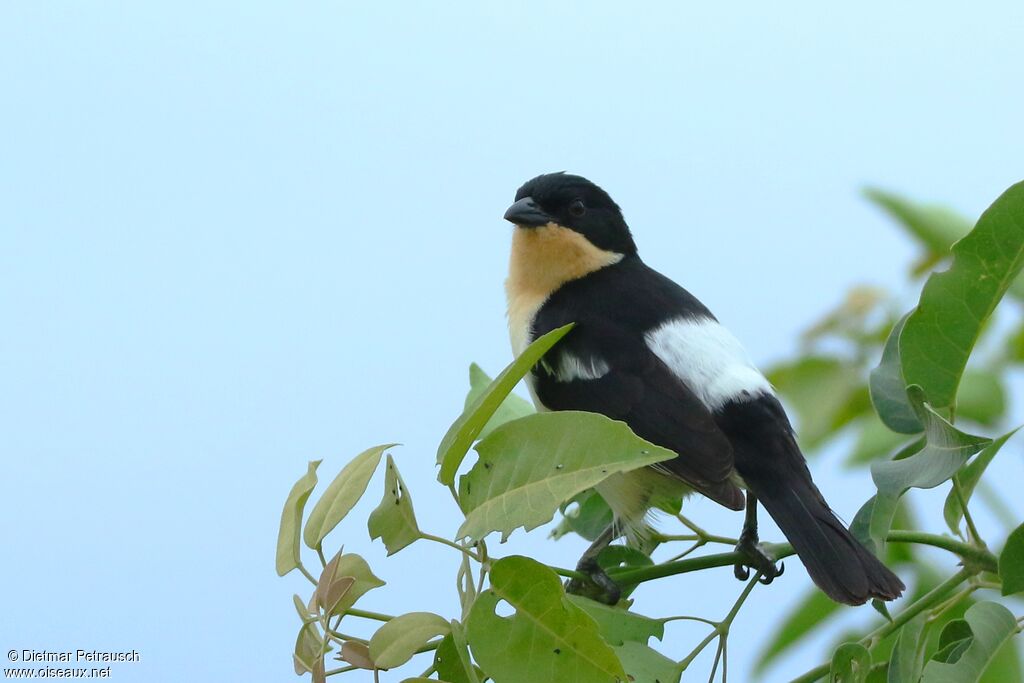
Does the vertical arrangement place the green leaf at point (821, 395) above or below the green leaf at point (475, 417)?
above

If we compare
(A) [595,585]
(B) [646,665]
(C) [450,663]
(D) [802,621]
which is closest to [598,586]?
(A) [595,585]

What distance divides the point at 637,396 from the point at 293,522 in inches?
55.6

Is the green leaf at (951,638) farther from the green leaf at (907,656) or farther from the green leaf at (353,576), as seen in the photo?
the green leaf at (353,576)

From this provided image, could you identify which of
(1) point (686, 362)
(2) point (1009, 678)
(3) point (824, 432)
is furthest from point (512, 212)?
(2) point (1009, 678)

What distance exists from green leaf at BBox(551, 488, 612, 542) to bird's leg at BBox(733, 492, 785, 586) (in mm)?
385

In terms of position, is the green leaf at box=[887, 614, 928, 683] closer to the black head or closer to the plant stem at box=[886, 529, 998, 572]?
the plant stem at box=[886, 529, 998, 572]

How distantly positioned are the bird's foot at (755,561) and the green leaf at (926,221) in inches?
50.5

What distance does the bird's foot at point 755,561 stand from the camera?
269 cm

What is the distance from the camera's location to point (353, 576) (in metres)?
1.97

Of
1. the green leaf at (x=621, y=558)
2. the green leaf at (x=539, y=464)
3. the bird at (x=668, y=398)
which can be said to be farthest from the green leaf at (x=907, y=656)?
the green leaf at (x=539, y=464)

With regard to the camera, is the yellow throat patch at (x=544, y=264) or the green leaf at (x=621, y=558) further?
the yellow throat patch at (x=544, y=264)

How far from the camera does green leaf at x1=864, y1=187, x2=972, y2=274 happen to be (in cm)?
390

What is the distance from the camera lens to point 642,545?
308cm

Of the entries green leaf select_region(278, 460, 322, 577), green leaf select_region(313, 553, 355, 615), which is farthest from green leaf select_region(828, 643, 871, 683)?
green leaf select_region(278, 460, 322, 577)
